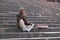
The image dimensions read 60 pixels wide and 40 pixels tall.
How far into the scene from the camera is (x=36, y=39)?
23.5 ft

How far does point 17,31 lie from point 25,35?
0.59 m

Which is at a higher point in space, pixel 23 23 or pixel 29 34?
pixel 23 23

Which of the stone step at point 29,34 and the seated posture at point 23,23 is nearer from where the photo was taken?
the stone step at point 29,34

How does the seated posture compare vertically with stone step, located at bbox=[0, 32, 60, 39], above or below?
above

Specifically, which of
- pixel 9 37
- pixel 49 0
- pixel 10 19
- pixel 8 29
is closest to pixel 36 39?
pixel 9 37

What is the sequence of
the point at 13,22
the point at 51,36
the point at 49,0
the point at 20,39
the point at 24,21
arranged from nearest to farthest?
the point at 20,39
the point at 51,36
the point at 24,21
the point at 13,22
the point at 49,0

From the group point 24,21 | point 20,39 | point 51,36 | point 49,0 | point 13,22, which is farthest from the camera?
point 49,0

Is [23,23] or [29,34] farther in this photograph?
[23,23]

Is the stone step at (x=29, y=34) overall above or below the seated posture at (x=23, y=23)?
below

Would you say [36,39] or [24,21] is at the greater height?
[24,21]

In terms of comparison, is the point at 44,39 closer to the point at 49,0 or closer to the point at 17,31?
the point at 17,31

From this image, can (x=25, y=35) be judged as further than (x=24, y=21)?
No

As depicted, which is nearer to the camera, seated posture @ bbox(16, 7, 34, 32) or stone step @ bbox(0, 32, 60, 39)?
stone step @ bbox(0, 32, 60, 39)

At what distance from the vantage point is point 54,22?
9578 millimetres
